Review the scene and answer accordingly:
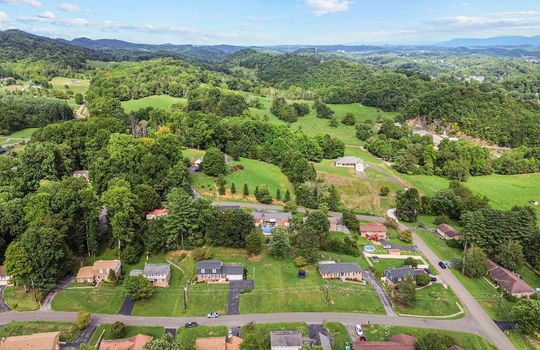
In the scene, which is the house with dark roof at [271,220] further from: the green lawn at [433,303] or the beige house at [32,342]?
the beige house at [32,342]

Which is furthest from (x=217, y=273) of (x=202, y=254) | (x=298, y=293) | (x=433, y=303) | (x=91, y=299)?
(x=433, y=303)

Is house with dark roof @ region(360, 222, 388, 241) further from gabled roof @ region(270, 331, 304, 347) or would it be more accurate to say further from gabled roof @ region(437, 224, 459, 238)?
gabled roof @ region(270, 331, 304, 347)

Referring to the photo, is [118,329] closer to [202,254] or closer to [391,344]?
[202,254]

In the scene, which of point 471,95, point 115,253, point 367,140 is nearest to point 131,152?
point 115,253

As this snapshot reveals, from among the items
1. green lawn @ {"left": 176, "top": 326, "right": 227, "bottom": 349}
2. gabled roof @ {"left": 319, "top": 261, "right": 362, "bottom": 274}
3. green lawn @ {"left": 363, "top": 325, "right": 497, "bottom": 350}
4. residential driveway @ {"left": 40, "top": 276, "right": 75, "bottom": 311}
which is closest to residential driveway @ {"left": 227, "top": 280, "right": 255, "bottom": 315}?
green lawn @ {"left": 176, "top": 326, "right": 227, "bottom": 349}

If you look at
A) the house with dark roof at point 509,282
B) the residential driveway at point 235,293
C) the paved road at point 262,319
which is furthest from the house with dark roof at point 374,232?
the residential driveway at point 235,293
